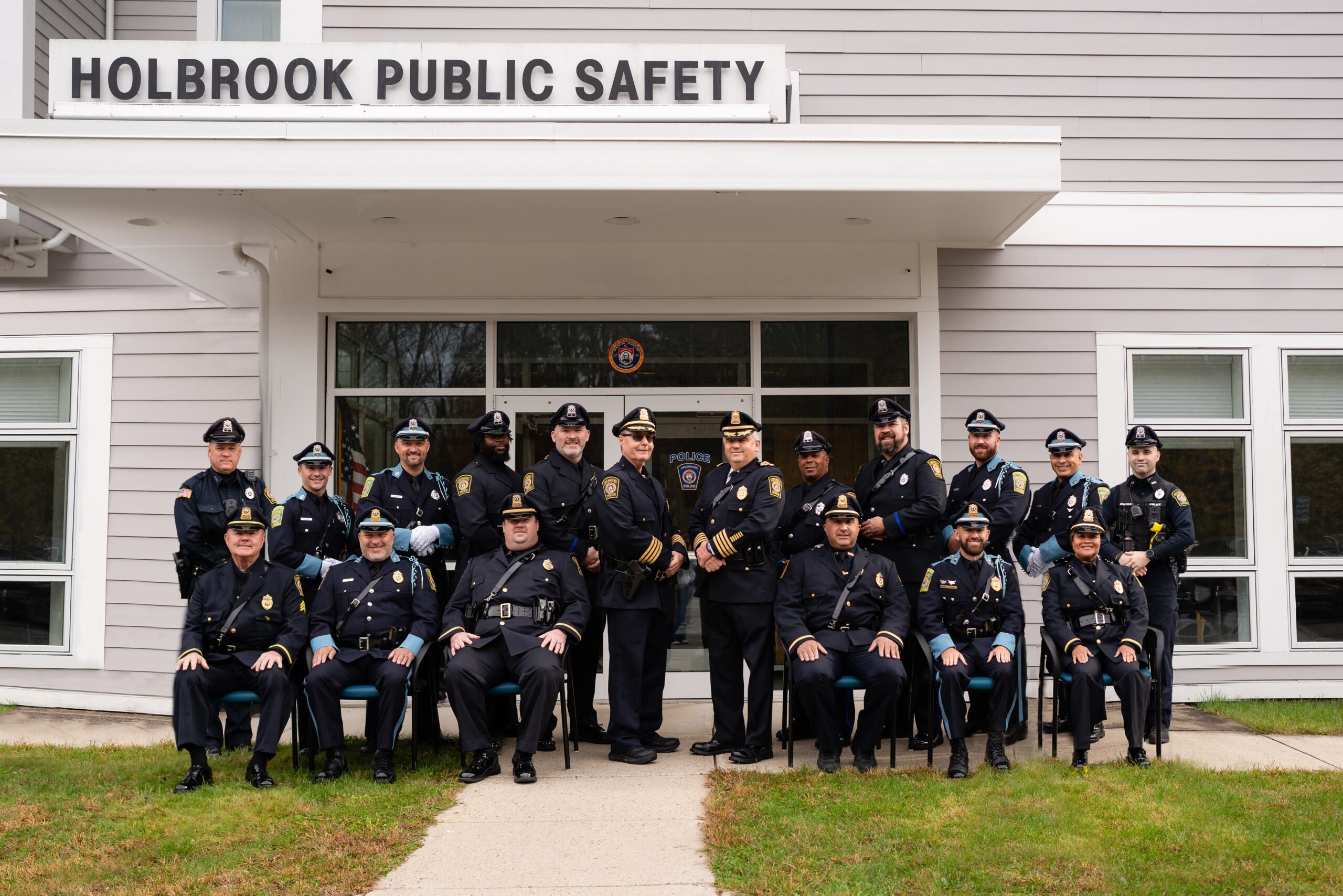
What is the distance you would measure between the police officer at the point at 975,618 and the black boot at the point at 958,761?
114mm

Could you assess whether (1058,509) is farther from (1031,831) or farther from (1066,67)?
(1066,67)

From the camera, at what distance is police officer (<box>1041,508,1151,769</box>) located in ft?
19.0

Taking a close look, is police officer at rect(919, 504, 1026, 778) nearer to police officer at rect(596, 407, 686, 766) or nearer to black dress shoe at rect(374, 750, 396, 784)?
police officer at rect(596, 407, 686, 766)

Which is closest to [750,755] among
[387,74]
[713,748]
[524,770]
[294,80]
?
[713,748]

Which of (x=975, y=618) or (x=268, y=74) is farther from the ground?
(x=268, y=74)

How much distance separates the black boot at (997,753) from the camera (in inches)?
226

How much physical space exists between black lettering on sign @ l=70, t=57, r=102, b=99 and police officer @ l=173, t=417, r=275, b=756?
7.13 feet

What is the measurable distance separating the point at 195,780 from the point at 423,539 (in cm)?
170

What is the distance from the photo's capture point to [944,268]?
8.10 m

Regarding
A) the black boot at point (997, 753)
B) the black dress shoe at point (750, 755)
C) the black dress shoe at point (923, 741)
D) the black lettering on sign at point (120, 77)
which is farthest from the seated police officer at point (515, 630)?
the black lettering on sign at point (120, 77)

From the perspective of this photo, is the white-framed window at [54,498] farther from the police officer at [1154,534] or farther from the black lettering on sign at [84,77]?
the police officer at [1154,534]

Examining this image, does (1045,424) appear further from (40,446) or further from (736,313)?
(40,446)

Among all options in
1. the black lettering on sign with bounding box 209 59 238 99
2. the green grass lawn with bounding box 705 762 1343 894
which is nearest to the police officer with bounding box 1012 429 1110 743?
the green grass lawn with bounding box 705 762 1343 894

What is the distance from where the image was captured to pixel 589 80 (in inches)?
274
